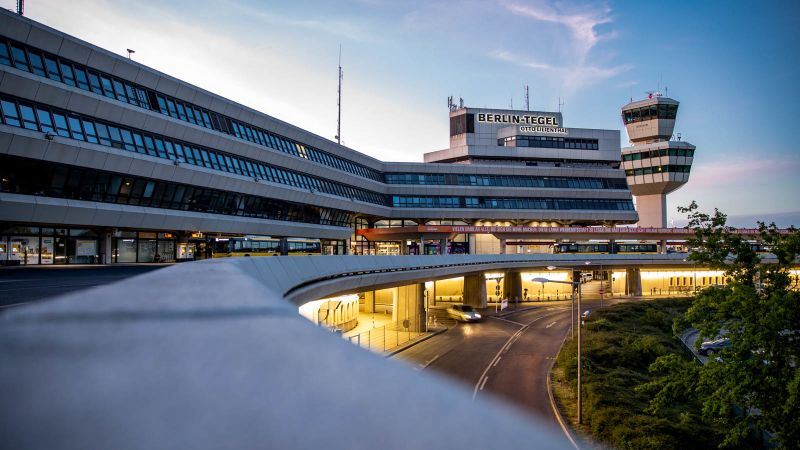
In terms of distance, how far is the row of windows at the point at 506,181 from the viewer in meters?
78.8

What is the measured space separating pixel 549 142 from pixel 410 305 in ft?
205

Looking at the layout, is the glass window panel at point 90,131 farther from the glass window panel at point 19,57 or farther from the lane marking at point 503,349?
the lane marking at point 503,349

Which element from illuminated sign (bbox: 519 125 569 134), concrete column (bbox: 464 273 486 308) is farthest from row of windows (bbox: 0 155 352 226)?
illuminated sign (bbox: 519 125 569 134)

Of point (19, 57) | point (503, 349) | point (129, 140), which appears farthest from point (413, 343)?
point (19, 57)

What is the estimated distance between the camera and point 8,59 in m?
27.0

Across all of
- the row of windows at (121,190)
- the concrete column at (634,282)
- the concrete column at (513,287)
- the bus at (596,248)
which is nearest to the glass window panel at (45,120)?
the row of windows at (121,190)

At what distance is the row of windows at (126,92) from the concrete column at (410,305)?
67.8 feet

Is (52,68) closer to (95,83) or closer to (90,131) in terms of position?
(95,83)

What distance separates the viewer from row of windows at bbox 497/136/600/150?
93250 mm

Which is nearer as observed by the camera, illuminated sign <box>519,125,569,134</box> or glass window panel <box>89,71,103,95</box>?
glass window panel <box>89,71,103,95</box>

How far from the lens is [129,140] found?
34.6 meters

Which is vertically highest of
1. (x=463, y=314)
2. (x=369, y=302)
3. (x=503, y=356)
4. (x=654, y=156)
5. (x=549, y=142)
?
(x=549, y=142)

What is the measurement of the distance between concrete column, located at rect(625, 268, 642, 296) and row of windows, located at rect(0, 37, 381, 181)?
2039 inches

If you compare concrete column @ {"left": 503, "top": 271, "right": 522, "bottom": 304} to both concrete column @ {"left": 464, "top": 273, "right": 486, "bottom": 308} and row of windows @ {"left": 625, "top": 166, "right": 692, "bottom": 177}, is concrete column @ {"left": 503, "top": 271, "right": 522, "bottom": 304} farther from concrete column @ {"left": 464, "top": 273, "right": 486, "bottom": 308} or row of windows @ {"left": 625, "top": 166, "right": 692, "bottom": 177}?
row of windows @ {"left": 625, "top": 166, "right": 692, "bottom": 177}
